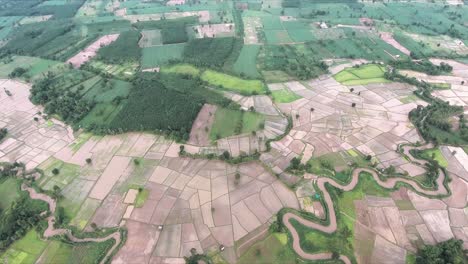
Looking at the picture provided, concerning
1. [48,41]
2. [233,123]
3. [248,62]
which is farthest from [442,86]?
[48,41]

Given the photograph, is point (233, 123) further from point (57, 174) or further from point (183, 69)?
point (57, 174)

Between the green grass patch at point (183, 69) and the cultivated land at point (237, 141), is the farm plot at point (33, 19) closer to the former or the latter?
the cultivated land at point (237, 141)

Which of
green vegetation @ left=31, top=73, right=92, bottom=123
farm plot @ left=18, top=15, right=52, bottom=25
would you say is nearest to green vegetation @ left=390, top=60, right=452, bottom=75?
green vegetation @ left=31, top=73, right=92, bottom=123

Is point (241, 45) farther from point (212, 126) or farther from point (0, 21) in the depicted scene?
point (0, 21)

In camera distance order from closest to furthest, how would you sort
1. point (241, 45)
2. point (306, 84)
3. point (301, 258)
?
1. point (301, 258)
2. point (306, 84)
3. point (241, 45)

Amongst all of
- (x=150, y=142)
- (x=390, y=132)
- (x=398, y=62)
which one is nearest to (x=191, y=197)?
(x=150, y=142)

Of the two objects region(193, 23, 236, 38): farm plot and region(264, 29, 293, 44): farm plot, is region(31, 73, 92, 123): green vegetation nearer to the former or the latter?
region(193, 23, 236, 38): farm plot
